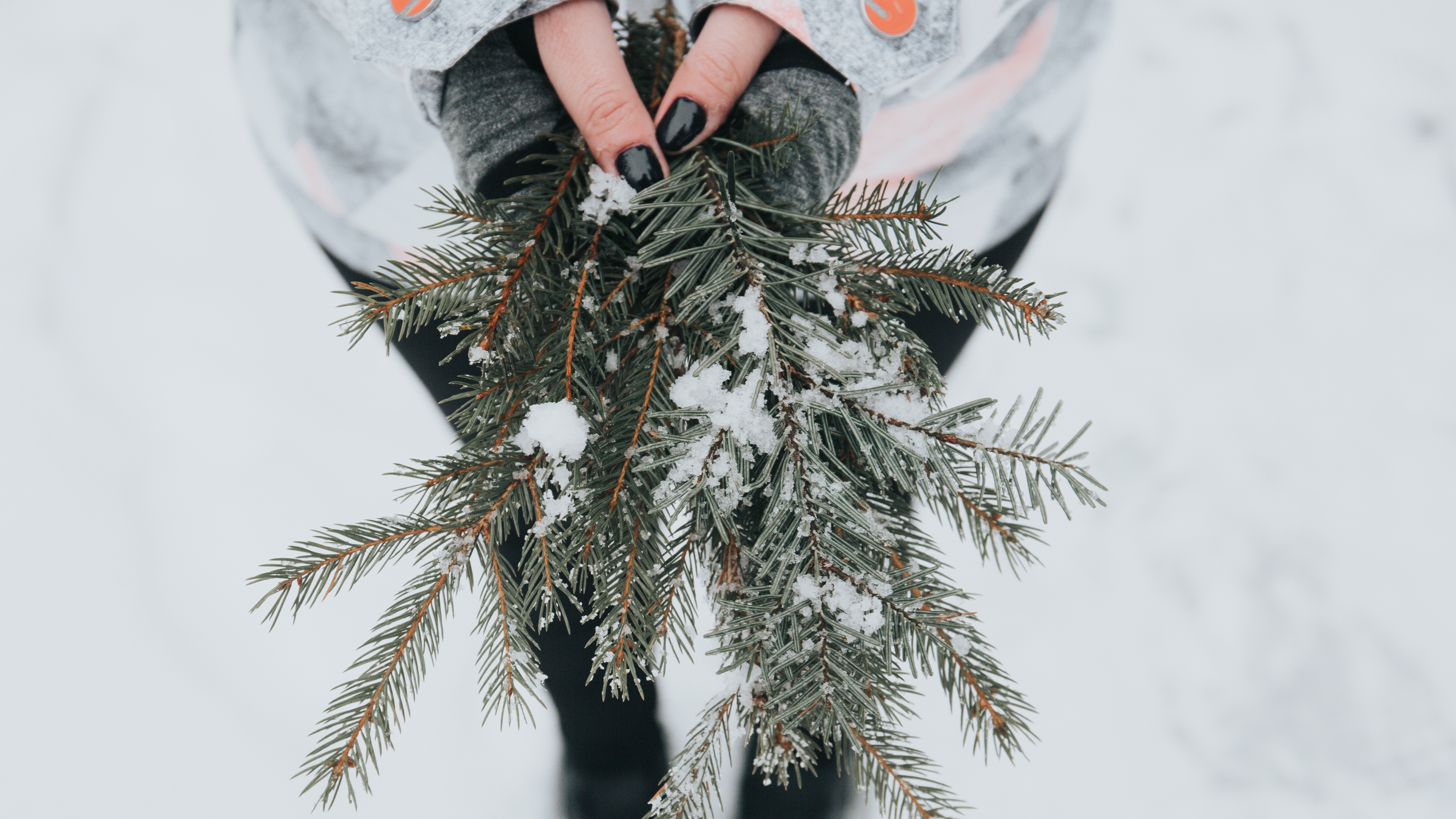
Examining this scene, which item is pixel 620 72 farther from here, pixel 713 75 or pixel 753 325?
pixel 753 325

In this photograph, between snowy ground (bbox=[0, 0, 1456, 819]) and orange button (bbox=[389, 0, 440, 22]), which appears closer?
orange button (bbox=[389, 0, 440, 22])

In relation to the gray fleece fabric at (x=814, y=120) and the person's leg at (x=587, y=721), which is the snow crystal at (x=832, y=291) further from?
the person's leg at (x=587, y=721)

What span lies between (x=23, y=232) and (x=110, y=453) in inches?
18.1

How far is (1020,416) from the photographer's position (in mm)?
1200

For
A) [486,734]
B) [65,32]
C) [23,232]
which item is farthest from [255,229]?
[486,734]

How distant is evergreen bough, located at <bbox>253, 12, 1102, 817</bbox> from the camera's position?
0.39 m

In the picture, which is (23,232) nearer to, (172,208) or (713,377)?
(172,208)

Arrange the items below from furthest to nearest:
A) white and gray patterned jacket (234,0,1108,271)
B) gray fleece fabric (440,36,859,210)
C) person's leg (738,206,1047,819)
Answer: person's leg (738,206,1047,819), white and gray patterned jacket (234,0,1108,271), gray fleece fabric (440,36,859,210)

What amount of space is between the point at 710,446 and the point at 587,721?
69cm

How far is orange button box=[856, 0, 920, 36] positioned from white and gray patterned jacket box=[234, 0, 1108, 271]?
0.81 ft

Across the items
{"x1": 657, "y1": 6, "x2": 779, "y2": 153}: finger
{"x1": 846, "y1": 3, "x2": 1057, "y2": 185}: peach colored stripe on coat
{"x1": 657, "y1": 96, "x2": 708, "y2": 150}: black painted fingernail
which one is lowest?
{"x1": 657, "y1": 96, "x2": 708, "y2": 150}: black painted fingernail

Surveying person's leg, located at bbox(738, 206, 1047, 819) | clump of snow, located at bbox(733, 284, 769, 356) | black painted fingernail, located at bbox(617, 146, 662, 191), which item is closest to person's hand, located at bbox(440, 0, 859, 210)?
black painted fingernail, located at bbox(617, 146, 662, 191)

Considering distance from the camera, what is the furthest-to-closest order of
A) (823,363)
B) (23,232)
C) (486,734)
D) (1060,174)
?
(23,232), (486,734), (1060,174), (823,363)

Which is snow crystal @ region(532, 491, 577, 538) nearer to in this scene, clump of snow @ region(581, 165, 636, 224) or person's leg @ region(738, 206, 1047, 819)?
clump of snow @ region(581, 165, 636, 224)
